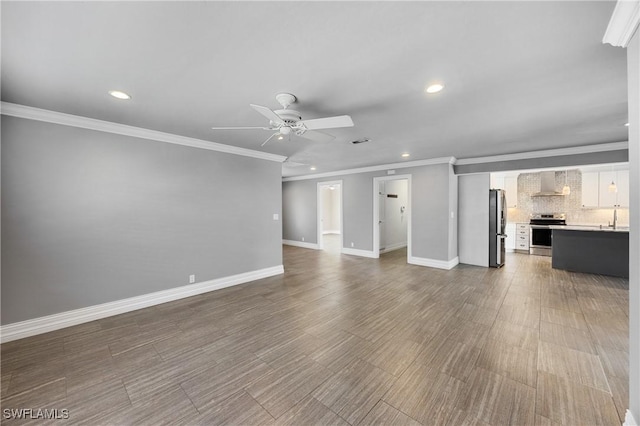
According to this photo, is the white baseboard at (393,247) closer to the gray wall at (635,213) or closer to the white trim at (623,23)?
the gray wall at (635,213)

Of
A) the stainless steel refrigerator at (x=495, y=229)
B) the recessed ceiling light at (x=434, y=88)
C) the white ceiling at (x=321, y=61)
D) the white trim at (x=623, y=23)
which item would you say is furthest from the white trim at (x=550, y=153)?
the white trim at (x=623, y=23)

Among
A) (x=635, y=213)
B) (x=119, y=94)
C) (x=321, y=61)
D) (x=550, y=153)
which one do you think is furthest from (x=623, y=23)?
(x=550, y=153)

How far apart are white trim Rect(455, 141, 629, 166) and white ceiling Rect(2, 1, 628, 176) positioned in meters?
1.55

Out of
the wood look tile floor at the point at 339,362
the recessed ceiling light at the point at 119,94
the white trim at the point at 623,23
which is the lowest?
the wood look tile floor at the point at 339,362

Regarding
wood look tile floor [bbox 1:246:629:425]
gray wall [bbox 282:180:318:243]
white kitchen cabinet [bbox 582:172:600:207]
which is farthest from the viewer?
gray wall [bbox 282:180:318:243]

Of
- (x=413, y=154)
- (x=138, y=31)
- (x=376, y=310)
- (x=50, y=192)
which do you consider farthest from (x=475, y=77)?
(x=50, y=192)

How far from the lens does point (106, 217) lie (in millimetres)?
3262

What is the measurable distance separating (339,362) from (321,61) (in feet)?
8.45

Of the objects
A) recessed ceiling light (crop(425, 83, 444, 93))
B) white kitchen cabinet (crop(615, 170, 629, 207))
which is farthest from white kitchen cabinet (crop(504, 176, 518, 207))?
recessed ceiling light (crop(425, 83, 444, 93))

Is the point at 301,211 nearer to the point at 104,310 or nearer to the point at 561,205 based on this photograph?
the point at 104,310

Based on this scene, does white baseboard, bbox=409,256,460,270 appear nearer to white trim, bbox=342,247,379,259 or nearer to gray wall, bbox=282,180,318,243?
white trim, bbox=342,247,379,259

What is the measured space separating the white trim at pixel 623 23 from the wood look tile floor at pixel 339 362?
2.45 meters

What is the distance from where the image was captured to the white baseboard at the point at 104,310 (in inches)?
108

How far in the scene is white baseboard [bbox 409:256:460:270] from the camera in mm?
5645
